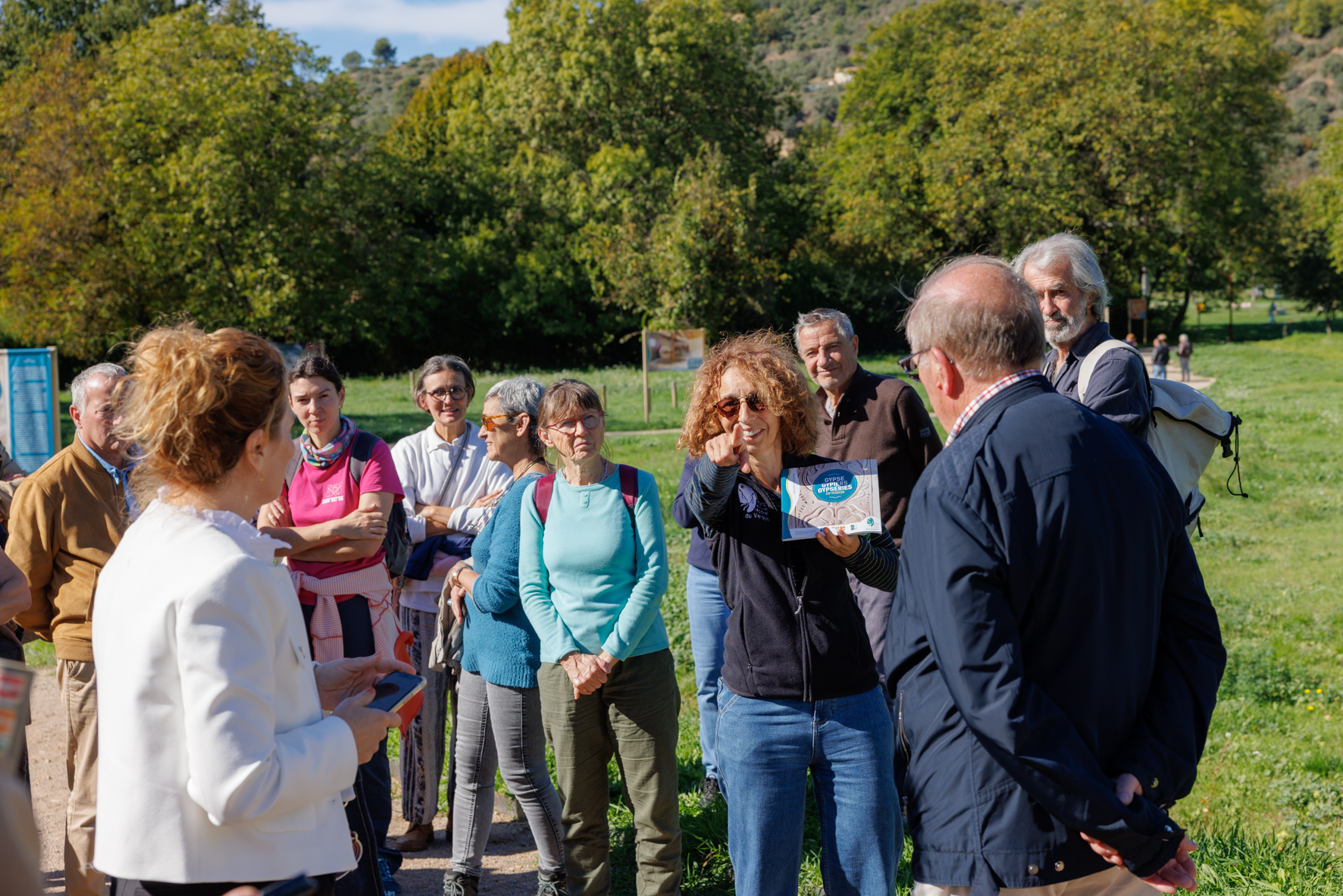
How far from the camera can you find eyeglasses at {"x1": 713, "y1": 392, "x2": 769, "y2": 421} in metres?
3.16

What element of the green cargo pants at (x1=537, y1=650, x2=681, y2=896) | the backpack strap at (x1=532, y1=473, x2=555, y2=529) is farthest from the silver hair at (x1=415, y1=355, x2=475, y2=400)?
the green cargo pants at (x1=537, y1=650, x2=681, y2=896)

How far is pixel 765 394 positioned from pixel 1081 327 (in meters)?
1.66

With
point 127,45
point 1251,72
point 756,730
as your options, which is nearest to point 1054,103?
point 1251,72

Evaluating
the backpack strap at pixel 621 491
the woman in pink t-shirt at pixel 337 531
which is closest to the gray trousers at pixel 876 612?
the backpack strap at pixel 621 491

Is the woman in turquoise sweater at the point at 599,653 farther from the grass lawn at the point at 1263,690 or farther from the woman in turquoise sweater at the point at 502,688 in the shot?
the grass lawn at the point at 1263,690

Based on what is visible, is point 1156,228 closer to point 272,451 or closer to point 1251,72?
point 1251,72

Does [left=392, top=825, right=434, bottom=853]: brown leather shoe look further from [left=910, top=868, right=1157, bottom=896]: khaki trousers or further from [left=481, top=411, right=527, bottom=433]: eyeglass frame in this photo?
[left=910, top=868, right=1157, bottom=896]: khaki trousers

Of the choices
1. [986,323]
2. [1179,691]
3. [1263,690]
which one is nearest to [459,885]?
[1179,691]

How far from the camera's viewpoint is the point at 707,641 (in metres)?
4.89

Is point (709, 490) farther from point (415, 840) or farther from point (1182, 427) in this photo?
point (415, 840)

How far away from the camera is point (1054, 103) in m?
38.4

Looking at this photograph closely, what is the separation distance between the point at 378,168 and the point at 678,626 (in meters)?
29.7

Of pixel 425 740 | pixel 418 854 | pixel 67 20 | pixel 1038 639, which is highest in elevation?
pixel 67 20

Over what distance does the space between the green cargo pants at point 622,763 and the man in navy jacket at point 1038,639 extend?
62.5 inches
